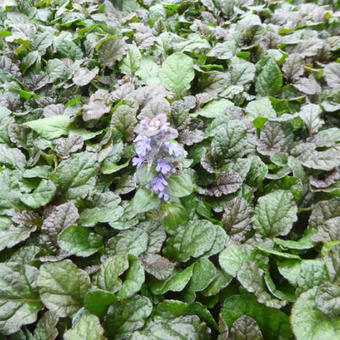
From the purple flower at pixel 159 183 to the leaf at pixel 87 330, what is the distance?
2.01ft

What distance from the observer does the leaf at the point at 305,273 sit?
1.50 meters

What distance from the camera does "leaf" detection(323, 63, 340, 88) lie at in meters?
2.58

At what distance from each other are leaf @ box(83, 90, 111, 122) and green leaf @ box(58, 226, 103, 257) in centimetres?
77

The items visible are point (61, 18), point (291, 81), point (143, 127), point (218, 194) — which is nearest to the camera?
point (143, 127)

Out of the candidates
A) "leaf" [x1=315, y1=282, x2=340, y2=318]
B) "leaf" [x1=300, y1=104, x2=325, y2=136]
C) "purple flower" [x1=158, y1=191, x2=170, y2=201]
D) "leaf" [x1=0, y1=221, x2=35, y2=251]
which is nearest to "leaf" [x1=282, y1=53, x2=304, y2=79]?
"leaf" [x1=300, y1=104, x2=325, y2=136]

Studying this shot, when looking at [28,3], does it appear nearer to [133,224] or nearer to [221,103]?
[221,103]

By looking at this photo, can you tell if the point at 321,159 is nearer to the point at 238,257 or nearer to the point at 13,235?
the point at 238,257

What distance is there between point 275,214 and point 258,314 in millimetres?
533

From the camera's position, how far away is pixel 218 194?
1.92 meters

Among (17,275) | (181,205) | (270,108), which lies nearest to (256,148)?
(270,108)

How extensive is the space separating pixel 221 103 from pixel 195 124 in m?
0.27

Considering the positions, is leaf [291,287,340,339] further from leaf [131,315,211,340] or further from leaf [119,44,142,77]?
leaf [119,44,142,77]

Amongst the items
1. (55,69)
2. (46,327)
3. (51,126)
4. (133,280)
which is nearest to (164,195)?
(133,280)

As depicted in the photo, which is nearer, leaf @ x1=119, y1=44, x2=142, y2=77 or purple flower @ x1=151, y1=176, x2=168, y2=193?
purple flower @ x1=151, y1=176, x2=168, y2=193
